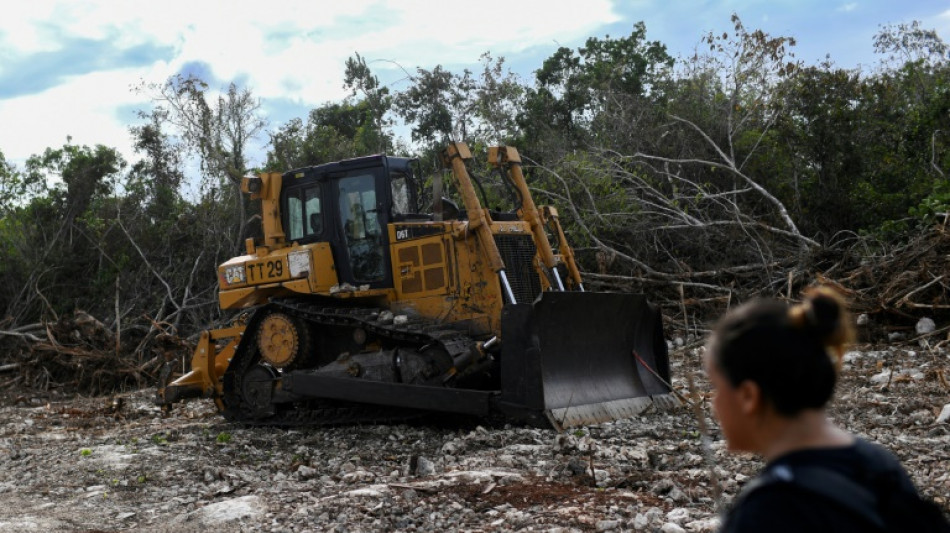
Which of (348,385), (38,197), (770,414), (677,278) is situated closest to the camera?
(770,414)

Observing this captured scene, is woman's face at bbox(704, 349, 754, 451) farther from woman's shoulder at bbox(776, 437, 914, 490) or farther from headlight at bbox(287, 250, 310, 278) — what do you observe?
headlight at bbox(287, 250, 310, 278)

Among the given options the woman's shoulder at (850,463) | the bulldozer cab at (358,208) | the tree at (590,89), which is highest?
the tree at (590,89)

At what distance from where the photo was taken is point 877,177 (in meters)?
15.8

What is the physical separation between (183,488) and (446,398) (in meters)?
2.37

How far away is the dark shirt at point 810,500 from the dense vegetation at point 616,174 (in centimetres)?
1002

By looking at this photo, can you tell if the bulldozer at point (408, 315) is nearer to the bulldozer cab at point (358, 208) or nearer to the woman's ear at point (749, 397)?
the bulldozer cab at point (358, 208)

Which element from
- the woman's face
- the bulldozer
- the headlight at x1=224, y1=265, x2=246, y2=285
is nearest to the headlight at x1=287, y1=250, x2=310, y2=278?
the bulldozer

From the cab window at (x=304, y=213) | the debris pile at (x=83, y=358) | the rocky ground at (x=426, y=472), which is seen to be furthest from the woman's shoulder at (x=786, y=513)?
the debris pile at (x=83, y=358)

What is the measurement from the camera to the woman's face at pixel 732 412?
1768mm

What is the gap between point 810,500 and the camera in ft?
5.28

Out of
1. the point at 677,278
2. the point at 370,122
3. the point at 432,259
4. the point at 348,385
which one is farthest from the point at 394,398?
the point at 370,122

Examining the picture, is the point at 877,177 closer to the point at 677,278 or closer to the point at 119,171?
the point at 677,278

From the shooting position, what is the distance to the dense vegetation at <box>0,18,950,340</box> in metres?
15.2

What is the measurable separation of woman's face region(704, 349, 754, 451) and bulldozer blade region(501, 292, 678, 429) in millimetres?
6214
